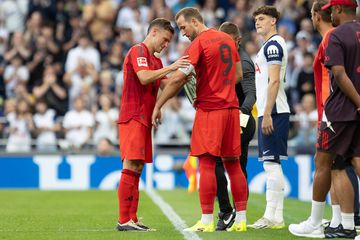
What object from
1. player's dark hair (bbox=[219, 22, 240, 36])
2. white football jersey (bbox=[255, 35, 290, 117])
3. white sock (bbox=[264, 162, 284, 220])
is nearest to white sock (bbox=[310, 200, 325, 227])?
white sock (bbox=[264, 162, 284, 220])

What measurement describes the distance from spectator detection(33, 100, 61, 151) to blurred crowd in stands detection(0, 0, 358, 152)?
21mm

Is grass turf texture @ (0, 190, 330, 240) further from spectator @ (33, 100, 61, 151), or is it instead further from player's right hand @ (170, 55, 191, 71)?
spectator @ (33, 100, 61, 151)

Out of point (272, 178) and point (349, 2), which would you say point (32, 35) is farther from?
point (349, 2)

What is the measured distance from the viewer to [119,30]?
22.8 m

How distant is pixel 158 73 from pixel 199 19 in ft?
2.30

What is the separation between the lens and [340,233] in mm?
9047

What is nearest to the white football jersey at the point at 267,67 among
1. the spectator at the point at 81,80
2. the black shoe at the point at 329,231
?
the black shoe at the point at 329,231

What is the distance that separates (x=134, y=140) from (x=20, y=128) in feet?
→ 34.6

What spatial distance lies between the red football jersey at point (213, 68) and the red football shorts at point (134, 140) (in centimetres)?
71

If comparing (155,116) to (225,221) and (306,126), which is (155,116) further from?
(306,126)

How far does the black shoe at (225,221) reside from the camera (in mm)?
10031

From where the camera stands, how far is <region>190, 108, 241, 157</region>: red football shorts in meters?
9.45

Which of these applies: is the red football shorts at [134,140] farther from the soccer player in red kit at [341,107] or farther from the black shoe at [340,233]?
the black shoe at [340,233]

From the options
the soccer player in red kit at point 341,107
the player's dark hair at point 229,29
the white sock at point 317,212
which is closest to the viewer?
the soccer player in red kit at point 341,107
